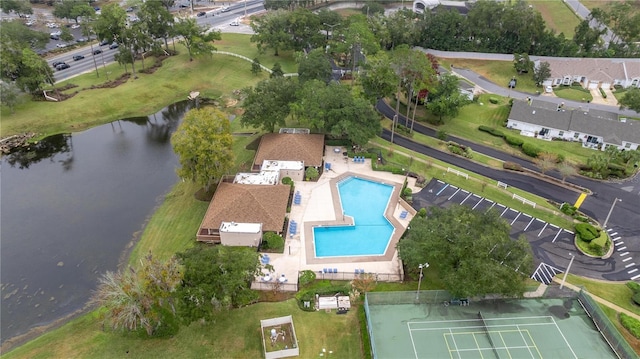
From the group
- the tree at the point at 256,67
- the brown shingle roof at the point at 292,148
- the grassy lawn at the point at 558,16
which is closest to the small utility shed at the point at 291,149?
the brown shingle roof at the point at 292,148

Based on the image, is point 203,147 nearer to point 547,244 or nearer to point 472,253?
point 472,253

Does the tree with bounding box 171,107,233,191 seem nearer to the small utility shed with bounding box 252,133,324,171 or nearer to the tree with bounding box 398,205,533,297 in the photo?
the small utility shed with bounding box 252,133,324,171

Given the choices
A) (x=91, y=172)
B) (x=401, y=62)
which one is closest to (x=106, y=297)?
(x=91, y=172)

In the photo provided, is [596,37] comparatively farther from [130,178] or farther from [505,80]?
[130,178]

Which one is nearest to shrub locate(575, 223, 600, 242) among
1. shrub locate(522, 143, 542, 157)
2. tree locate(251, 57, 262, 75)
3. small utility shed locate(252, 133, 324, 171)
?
shrub locate(522, 143, 542, 157)

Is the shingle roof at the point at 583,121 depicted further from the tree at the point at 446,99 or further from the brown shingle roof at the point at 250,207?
the brown shingle roof at the point at 250,207

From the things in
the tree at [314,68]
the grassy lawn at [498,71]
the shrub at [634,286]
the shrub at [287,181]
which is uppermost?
the tree at [314,68]

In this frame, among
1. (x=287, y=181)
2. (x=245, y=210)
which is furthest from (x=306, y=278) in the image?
(x=287, y=181)
